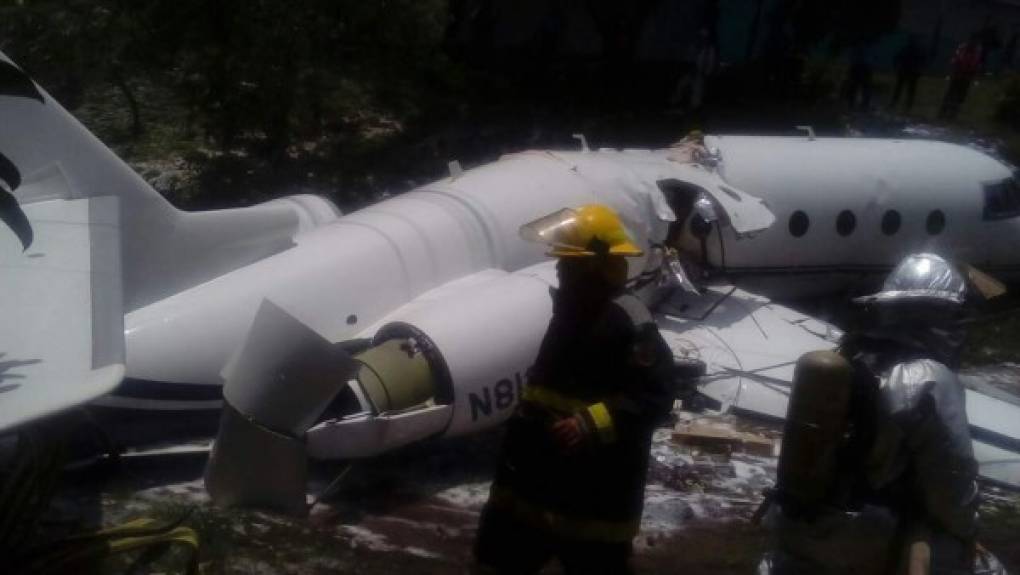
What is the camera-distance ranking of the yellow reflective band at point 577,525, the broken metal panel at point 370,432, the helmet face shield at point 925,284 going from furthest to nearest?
1. the broken metal panel at point 370,432
2. the yellow reflective band at point 577,525
3. the helmet face shield at point 925,284

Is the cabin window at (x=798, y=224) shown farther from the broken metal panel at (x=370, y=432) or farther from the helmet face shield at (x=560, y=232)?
the helmet face shield at (x=560, y=232)

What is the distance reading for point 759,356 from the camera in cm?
1100

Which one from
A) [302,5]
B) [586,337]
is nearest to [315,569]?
[586,337]

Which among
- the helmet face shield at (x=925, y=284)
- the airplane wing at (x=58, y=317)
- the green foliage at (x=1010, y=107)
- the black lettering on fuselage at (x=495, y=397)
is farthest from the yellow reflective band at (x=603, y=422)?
the green foliage at (x=1010, y=107)

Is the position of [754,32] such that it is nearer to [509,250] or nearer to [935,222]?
[935,222]

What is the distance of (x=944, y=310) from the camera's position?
13.1 feet

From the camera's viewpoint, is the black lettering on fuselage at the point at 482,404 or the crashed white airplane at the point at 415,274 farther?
the black lettering on fuselage at the point at 482,404

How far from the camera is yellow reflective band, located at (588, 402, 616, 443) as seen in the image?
14.3 ft

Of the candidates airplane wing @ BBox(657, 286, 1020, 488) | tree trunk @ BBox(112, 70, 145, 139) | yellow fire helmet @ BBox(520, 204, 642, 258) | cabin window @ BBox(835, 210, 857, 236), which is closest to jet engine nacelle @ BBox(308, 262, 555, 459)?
airplane wing @ BBox(657, 286, 1020, 488)

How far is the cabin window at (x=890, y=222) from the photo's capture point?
1321cm

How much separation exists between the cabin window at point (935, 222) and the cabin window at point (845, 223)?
41.9 inches

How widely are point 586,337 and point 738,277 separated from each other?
326 inches

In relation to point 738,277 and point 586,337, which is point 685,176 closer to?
point 738,277

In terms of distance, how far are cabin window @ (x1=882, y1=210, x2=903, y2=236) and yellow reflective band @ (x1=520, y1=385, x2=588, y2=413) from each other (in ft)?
31.1
